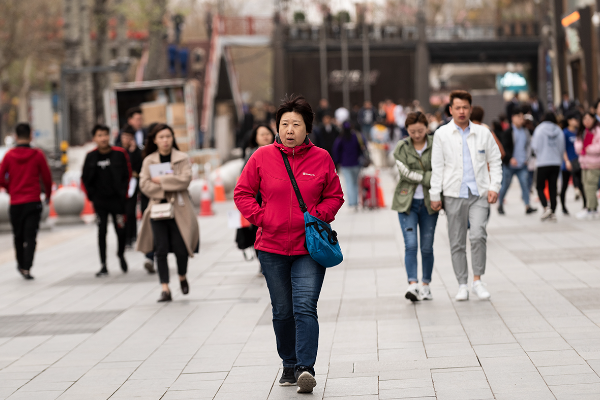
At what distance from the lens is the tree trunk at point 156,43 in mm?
29141

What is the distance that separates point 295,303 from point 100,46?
29232mm

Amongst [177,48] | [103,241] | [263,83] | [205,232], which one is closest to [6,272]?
[103,241]

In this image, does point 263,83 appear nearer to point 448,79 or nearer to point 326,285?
point 448,79

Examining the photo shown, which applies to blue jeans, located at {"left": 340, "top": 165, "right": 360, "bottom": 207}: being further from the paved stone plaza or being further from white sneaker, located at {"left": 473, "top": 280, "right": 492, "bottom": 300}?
white sneaker, located at {"left": 473, "top": 280, "right": 492, "bottom": 300}

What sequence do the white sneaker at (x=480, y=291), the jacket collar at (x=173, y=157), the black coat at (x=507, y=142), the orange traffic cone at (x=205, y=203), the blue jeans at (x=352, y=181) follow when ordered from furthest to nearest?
the orange traffic cone at (x=205, y=203) < the blue jeans at (x=352, y=181) < the black coat at (x=507, y=142) < the jacket collar at (x=173, y=157) < the white sneaker at (x=480, y=291)

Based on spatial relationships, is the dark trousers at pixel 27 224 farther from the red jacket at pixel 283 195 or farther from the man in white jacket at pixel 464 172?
the red jacket at pixel 283 195

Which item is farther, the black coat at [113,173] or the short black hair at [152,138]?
the black coat at [113,173]

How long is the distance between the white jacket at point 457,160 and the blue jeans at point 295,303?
2.67 meters

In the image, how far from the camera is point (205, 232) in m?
15.0

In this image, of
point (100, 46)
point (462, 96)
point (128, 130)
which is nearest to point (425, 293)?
point (462, 96)

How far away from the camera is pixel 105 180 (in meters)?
10.7

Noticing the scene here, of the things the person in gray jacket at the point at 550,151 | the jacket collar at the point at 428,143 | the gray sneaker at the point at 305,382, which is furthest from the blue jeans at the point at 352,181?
the gray sneaker at the point at 305,382

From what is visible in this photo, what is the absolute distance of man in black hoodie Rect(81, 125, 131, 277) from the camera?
10.6m

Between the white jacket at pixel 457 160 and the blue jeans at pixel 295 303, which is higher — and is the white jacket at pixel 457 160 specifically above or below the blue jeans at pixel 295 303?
above
